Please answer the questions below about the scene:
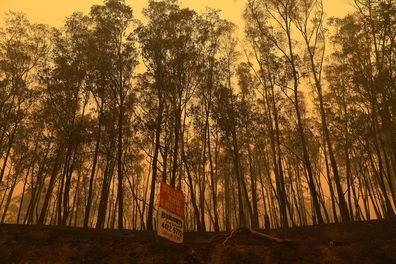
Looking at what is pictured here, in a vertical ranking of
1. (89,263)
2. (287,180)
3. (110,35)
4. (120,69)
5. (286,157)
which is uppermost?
(110,35)

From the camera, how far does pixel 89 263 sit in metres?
10.6

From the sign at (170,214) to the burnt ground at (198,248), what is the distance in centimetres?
252

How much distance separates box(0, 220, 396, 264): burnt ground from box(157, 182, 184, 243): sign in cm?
252

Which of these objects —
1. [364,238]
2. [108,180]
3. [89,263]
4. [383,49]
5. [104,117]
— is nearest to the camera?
[89,263]

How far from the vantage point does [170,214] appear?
338 inches

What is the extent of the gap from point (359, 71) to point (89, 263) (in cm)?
2120

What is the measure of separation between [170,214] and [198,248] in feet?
11.9

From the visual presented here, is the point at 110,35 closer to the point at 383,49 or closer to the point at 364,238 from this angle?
the point at 383,49

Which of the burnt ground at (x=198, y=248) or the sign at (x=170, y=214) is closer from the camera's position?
the sign at (x=170, y=214)

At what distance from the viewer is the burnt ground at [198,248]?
10.4 m

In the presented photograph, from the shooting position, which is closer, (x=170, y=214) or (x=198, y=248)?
A: (x=170, y=214)

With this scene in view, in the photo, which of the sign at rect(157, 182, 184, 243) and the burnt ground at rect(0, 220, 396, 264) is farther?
the burnt ground at rect(0, 220, 396, 264)

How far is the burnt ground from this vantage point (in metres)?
10.4

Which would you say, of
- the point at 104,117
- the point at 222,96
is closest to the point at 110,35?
the point at 104,117
